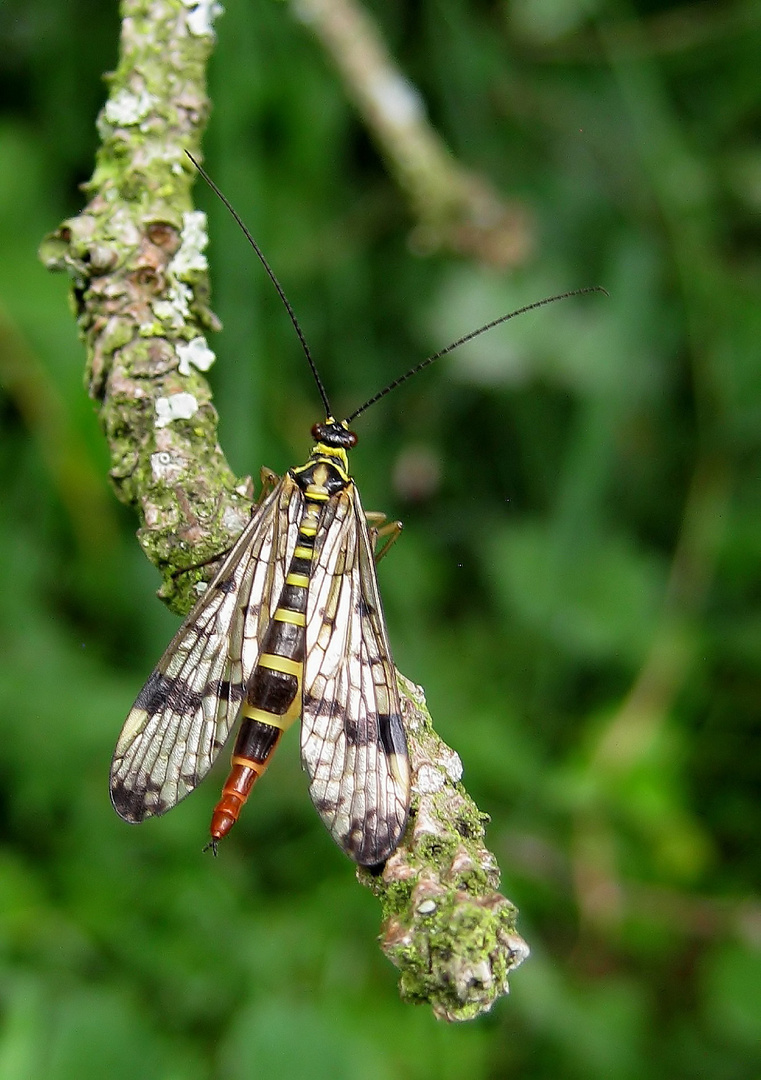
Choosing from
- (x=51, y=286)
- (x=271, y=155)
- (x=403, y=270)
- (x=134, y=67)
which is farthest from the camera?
(x=403, y=270)

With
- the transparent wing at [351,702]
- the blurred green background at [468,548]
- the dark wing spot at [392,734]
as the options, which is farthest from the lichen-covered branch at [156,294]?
the blurred green background at [468,548]

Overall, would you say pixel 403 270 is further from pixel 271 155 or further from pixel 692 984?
pixel 692 984

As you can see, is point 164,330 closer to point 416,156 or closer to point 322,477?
point 322,477

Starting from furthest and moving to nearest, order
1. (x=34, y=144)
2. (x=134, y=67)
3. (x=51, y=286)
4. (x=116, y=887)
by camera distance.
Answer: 1. (x=34, y=144)
2. (x=51, y=286)
3. (x=116, y=887)
4. (x=134, y=67)

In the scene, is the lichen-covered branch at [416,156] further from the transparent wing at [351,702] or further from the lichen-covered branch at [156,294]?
the transparent wing at [351,702]

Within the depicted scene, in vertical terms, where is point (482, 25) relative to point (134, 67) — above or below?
above

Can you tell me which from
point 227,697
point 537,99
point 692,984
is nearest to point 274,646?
point 227,697
